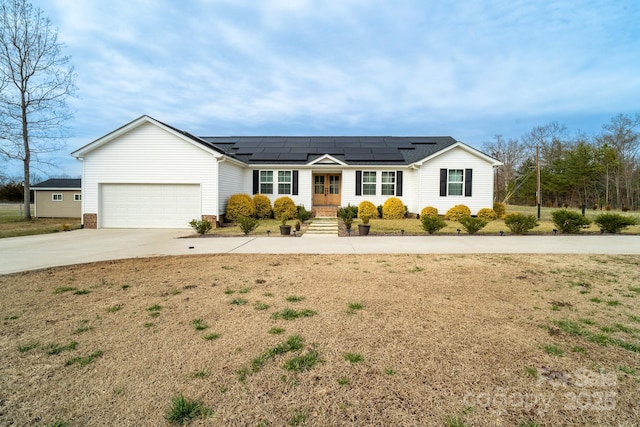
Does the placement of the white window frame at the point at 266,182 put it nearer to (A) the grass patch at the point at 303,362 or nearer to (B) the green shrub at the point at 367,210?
(B) the green shrub at the point at 367,210

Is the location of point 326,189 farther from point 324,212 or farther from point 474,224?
point 474,224

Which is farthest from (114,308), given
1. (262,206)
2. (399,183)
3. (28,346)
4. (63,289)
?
(399,183)

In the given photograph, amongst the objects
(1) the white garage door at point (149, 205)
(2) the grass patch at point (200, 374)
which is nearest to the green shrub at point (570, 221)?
(2) the grass patch at point (200, 374)

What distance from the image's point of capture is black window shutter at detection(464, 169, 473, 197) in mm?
17328

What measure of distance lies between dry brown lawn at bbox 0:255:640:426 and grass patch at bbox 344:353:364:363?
1.4 inches

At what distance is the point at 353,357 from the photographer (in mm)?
2867

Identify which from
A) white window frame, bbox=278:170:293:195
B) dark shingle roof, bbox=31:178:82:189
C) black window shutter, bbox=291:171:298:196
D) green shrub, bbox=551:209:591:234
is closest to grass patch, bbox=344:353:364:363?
green shrub, bbox=551:209:591:234

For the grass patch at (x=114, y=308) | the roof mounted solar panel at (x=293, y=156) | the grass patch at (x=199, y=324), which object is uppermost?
the roof mounted solar panel at (x=293, y=156)

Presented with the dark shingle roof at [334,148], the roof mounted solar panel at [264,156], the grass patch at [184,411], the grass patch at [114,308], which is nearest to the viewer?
the grass patch at [184,411]

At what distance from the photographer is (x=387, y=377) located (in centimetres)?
256

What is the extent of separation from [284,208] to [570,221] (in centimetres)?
1301

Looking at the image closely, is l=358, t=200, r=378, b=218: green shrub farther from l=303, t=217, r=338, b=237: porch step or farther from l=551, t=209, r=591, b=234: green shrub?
l=551, t=209, r=591, b=234: green shrub

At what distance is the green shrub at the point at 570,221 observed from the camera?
450 inches

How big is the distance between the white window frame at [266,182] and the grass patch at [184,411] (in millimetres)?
16399
